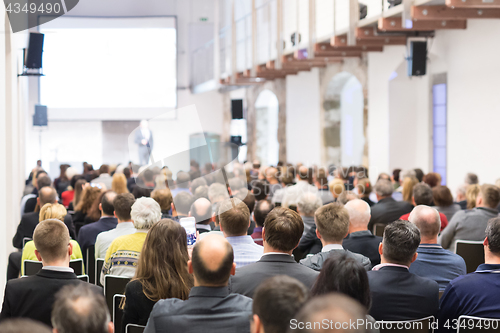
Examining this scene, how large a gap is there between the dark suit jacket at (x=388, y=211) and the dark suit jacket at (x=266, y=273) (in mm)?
2883

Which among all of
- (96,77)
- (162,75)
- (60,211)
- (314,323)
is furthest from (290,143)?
(314,323)

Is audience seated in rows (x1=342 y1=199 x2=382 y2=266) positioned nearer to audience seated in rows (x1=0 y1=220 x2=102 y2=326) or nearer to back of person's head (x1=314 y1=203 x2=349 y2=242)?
back of person's head (x1=314 y1=203 x2=349 y2=242)

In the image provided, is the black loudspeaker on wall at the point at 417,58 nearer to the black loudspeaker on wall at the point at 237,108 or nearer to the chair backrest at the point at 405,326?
the black loudspeaker on wall at the point at 237,108

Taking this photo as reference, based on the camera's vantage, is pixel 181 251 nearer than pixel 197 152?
Yes

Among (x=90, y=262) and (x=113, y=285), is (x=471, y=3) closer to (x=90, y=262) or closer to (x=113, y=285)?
(x=90, y=262)

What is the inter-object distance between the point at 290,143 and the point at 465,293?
1282cm

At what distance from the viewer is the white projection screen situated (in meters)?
16.9

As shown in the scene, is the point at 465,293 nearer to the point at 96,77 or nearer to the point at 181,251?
the point at 181,251

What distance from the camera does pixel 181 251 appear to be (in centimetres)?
266

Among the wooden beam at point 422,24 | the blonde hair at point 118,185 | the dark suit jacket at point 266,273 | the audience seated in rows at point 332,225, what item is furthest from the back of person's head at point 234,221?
the wooden beam at point 422,24

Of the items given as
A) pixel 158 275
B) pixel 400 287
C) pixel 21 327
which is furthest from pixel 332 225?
pixel 21 327

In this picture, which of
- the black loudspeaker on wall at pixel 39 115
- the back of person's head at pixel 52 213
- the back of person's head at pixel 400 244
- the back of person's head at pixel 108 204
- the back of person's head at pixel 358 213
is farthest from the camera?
the black loudspeaker on wall at pixel 39 115

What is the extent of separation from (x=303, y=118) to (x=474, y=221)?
9936 millimetres

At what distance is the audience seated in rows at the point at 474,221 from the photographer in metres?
4.66
